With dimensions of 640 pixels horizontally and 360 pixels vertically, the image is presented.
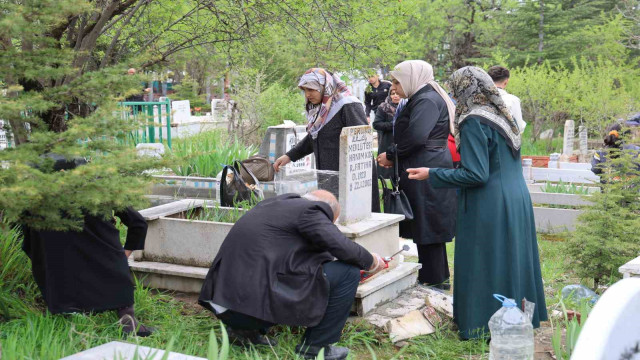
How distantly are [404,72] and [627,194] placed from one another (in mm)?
2193

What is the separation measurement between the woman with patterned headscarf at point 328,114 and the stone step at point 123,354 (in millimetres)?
2757

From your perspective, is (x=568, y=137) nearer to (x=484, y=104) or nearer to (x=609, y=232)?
(x=609, y=232)

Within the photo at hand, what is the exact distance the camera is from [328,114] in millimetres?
6074

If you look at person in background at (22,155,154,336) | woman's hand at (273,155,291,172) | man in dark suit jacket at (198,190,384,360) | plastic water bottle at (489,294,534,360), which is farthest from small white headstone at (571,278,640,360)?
woman's hand at (273,155,291,172)

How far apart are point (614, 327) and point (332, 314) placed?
2557mm

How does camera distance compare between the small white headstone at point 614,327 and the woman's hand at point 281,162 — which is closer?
the small white headstone at point 614,327

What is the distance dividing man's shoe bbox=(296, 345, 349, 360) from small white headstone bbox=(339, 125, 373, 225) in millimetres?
1182

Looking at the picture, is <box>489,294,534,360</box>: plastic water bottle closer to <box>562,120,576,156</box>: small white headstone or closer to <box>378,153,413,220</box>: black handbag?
<box>378,153,413,220</box>: black handbag

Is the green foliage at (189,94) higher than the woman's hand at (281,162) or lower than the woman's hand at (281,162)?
higher

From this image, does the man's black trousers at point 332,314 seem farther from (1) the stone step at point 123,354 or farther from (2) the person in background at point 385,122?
(2) the person in background at point 385,122

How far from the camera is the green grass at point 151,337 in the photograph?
408cm

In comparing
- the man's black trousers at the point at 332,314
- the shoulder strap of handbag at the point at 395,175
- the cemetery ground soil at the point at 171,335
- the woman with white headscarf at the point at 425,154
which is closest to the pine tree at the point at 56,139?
the cemetery ground soil at the point at 171,335

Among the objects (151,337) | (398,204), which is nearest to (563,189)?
(398,204)

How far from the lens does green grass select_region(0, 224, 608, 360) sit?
408 centimetres
